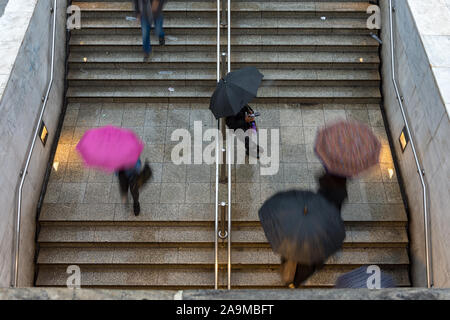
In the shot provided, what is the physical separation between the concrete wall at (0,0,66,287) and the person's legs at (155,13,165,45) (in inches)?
81.6

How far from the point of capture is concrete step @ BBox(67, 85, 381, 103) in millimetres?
8383

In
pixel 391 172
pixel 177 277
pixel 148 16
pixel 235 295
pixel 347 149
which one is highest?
pixel 148 16

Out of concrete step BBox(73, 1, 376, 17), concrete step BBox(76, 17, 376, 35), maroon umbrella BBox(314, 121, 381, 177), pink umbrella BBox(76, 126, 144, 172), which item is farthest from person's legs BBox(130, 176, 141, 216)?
concrete step BBox(73, 1, 376, 17)

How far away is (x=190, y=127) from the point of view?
8.05 meters

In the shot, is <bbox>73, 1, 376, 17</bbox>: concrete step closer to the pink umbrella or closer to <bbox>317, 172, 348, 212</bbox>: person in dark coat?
the pink umbrella

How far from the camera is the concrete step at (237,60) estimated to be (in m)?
8.52

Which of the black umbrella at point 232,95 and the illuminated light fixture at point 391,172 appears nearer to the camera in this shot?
the black umbrella at point 232,95

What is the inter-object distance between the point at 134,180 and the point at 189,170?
135 centimetres

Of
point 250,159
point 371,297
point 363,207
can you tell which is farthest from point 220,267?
point 371,297

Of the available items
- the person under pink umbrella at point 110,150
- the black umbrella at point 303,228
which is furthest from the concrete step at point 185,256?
the black umbrella at point 303,228

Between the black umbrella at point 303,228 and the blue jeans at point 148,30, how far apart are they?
16.2 ft

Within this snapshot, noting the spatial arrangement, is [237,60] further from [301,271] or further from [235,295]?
[235,295]

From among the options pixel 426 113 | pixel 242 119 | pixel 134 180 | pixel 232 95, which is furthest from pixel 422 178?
pixel 134 180

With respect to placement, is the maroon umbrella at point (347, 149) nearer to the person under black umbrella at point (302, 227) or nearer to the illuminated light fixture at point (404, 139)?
the person under black umbrella at point (302, 227)
